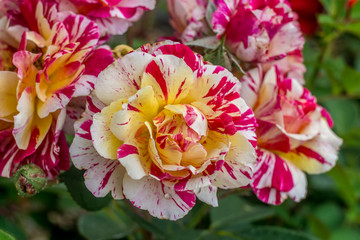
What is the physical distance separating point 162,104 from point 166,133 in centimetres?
4

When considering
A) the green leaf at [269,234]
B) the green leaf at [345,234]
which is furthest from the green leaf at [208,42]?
the green leaf at [345,234]

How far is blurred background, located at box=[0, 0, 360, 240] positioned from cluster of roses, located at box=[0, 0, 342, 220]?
0.10 metres

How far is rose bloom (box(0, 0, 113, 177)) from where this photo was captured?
563mm

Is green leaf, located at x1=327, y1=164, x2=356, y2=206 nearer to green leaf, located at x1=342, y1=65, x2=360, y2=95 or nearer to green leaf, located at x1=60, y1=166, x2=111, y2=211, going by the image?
green leaf, located at x1=342, y1=65, x2=360, y2=95

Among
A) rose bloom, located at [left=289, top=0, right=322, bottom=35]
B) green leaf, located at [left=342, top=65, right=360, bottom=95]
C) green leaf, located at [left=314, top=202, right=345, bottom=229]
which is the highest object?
rose bloom, located at [left=289, top=0, right=322, bottom=35]

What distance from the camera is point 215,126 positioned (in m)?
0.54

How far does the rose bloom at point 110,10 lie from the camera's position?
0.63 meters

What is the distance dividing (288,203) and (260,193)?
20.5 inches

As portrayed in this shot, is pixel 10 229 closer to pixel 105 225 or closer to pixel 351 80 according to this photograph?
pixel 105 225

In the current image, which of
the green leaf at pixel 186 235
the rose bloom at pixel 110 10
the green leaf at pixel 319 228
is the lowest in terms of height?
the green leaf at pixel 319 228

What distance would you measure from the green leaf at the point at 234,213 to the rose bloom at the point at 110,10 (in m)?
0.42

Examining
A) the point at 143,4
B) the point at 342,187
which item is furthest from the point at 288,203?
the point at 143,4

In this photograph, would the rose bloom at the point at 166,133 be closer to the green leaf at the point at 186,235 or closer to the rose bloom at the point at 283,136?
the rose bloom at the point at 283,136

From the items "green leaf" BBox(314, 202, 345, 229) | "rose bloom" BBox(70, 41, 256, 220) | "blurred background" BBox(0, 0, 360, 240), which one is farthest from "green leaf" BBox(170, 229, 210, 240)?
"green leaf" BBox(314, 202, 345, 229)
